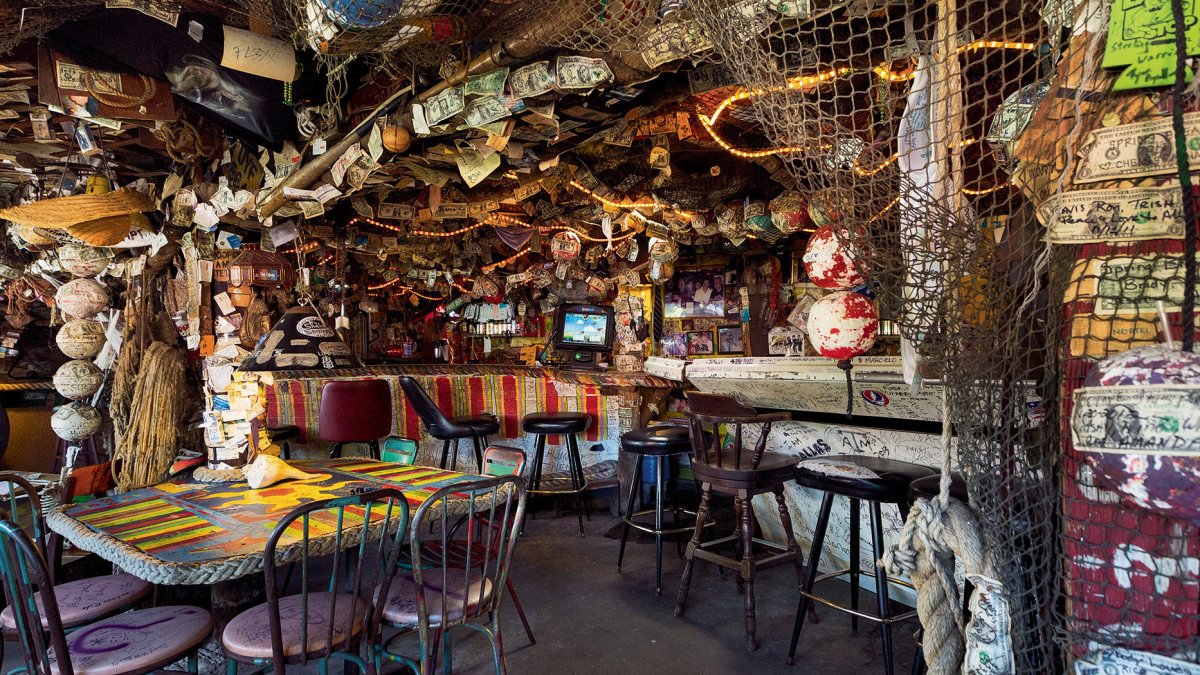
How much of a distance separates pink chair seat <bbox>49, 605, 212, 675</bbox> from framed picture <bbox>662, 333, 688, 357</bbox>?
23.6 ft

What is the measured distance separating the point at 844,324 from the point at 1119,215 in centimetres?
119

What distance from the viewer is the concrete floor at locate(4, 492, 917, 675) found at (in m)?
2.53

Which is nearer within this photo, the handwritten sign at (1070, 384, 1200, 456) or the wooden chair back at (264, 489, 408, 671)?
the handwritten sign at (1070, 384, 1200, 456)

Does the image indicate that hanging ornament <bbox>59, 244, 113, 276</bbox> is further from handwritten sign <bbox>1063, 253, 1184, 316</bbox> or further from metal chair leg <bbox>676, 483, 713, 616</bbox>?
handwritten sign <bbox>1063, 253, 1184, 316</bbox>

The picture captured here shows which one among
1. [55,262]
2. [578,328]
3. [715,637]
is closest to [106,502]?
[715,637]

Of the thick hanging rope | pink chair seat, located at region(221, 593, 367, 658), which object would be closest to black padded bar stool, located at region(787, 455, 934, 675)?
the thick hanging rope

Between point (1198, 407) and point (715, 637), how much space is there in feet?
7.65

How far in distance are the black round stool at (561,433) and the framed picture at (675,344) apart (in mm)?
4279

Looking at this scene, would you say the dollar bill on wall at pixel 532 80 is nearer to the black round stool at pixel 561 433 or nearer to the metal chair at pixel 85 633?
the metal chair at pixel 85 633

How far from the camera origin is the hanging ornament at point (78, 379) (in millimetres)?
4359

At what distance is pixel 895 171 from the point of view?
1.29 meters

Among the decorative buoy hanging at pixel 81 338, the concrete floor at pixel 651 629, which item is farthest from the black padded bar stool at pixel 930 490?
the decorative buoy hanging at pixel 81 338

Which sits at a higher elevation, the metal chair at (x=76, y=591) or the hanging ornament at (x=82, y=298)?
the hanging ornament at (x=82, y=298)

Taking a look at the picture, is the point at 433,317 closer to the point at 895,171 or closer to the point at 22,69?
the point at 22,69
